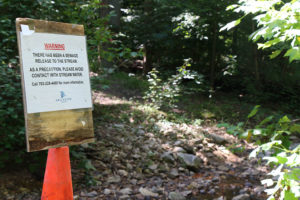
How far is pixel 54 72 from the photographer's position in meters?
2.05

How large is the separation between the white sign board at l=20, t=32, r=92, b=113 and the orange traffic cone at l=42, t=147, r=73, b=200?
0.39 metres

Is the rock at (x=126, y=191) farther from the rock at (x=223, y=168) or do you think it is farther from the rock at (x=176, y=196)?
the rock at (x=223, y=168)

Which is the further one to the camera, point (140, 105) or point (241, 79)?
point (241, 79)

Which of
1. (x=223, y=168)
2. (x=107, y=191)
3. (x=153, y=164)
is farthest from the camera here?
(x=223, y=168)

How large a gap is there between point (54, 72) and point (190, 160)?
3443 millimetres

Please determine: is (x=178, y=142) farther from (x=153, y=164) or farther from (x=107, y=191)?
(x=107, y=191)

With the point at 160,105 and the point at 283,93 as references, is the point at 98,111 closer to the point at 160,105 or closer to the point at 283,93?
the point at 160,105

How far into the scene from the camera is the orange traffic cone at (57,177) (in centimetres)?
213

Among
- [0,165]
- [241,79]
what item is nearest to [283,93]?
[241,79]

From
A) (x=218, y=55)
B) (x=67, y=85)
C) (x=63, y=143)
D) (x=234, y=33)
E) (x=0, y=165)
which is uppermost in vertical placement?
(x=234, y=33)

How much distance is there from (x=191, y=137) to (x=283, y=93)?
4.84m

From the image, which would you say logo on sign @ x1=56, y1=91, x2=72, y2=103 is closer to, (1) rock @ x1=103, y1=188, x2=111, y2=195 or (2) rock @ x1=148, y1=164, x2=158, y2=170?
(1) rock @ x1=103, y1=188, x2=111, y2=195

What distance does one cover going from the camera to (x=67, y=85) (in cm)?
212

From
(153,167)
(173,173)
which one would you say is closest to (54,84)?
(153,167)
